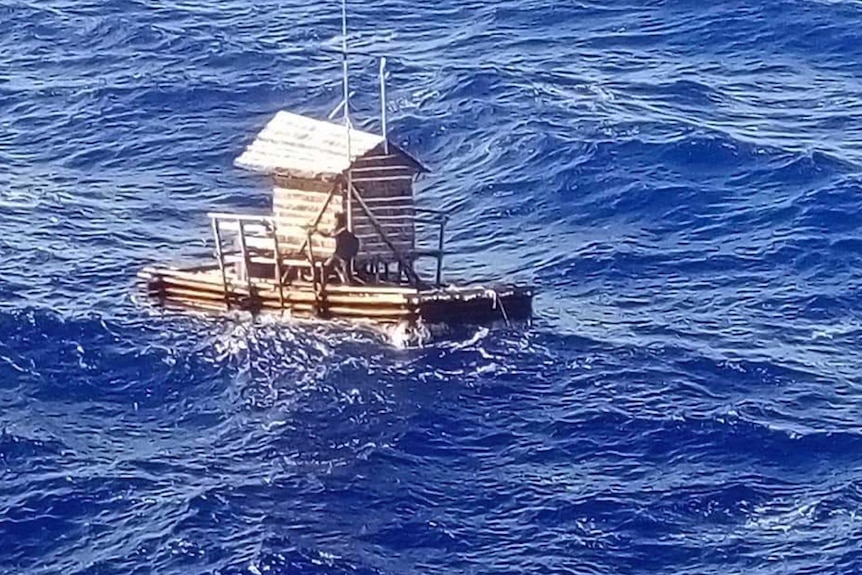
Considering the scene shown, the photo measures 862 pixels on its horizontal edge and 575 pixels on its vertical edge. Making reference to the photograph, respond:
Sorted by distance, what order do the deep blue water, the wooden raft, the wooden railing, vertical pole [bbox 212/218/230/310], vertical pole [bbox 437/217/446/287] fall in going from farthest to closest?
the wooden railing → vertical pole [bbox 437/217/446/287] → vertical pole [bbox 212/218/230/310] → the wooden raft → the deep blue water

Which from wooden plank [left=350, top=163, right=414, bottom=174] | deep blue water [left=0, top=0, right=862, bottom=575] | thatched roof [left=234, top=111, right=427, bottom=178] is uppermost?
thatched roof [left=234, top=111, right=427, bottom=178]

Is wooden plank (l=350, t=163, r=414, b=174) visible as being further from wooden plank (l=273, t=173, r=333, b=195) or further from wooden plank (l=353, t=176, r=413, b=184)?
wooden plank (l=273, t=173, r=333, b=195)

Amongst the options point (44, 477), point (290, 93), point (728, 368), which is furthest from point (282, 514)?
point (290, 93)

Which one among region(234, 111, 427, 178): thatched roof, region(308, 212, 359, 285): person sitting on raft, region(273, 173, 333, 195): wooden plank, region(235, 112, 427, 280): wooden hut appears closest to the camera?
region(234, 111, 427, 178): thatched roof

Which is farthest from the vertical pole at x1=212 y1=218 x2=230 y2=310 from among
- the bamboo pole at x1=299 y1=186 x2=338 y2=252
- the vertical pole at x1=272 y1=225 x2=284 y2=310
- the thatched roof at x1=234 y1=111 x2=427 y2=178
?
the bamboo pole at x1=299 y1=186 x2=338 y2=252

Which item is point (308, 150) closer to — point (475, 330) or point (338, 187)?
point (338, 187)

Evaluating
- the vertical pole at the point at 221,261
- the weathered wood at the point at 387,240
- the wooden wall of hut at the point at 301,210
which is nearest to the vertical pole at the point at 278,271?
the wooden wall of hut at the point at 301,210

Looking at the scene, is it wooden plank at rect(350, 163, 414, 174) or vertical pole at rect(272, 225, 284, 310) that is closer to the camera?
vertical pole at rect(272, 225, 284, 310)

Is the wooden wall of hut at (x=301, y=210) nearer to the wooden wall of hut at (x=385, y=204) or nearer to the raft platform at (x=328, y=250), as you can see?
the raft platform at (x=328, y=250)
